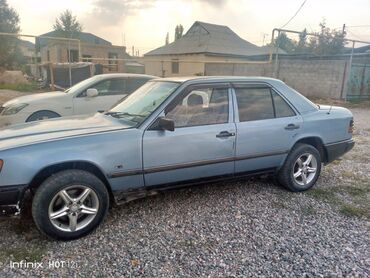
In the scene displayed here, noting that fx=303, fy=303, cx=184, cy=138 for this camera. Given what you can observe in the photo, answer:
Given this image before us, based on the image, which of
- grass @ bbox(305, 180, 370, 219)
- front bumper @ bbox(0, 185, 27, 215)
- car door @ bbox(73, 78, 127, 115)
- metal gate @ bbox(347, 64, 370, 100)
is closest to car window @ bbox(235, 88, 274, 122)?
grass @ bbox(305, 180, 370, 219)

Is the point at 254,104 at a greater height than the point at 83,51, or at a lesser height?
lesser

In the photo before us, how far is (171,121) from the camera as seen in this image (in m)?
3.08

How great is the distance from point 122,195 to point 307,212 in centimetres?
217

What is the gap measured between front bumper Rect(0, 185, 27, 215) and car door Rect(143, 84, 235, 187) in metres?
1.16

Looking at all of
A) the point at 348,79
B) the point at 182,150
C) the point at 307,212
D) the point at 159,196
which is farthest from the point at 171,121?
the point at 348,79

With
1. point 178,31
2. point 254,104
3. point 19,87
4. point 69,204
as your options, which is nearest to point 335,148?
point 254,104

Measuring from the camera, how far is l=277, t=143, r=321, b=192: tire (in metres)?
4.04

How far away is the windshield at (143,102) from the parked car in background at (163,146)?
0.02 metres

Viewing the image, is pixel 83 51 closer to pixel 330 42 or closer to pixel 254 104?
pixel 330 42

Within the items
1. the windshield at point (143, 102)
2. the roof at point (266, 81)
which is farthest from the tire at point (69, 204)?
the roof at point (266, 81)

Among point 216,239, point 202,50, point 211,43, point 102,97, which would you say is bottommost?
point 216,239

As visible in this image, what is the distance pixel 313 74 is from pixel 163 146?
613 inches

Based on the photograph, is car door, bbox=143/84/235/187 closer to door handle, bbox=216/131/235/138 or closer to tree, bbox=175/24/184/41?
door handle, bbox=216/131/235/138

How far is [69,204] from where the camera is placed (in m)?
2.87
